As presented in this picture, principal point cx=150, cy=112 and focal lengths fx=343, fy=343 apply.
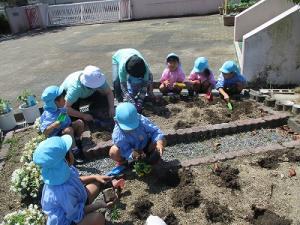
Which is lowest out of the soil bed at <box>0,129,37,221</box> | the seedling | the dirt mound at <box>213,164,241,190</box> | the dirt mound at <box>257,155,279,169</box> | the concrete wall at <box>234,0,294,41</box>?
the soil bed at <box>0,129,37,221</box>

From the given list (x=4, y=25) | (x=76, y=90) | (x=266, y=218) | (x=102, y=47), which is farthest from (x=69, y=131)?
(x=4, y=25)

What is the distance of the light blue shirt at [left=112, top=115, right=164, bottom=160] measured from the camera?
168 inches

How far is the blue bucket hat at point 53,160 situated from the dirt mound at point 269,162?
8.11ft

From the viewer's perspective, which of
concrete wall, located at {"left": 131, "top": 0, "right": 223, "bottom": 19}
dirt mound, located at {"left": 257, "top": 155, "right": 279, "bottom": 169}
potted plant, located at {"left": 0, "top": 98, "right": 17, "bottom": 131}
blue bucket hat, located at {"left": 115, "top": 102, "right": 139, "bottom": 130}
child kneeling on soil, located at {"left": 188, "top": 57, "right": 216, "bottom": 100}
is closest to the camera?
blue bucket hat, located at {"left": 115, "top": 102, "right": 139, "bottom": 130}

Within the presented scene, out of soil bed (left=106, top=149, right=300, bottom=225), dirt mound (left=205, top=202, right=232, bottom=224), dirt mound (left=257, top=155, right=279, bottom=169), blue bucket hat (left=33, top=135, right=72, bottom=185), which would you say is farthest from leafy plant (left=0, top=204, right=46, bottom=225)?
dirt mound (left=257, top=155, right=279, bottom=169)

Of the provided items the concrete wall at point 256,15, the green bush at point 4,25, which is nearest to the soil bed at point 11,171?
the concrete wall at point 256,15

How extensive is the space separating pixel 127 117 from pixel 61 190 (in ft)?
3.93

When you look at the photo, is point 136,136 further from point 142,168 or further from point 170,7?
point 170,7

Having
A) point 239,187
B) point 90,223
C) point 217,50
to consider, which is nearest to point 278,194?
point 239,187

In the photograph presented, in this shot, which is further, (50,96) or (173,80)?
(173,80)

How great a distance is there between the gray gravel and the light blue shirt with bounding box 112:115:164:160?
0.57m

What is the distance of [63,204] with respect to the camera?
3.10 meters

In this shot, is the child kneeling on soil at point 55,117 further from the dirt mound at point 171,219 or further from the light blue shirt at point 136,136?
the dirt mound at point 171,219

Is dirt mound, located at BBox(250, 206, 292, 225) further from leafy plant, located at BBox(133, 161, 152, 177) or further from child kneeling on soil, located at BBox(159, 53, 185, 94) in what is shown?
child kneeling on soil, located at BBox(159, 53, 185, 94)
